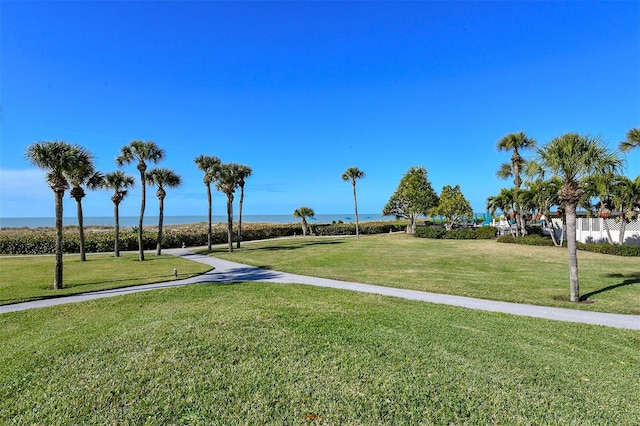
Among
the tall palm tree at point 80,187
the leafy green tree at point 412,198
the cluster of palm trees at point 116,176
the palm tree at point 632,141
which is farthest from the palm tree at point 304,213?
the palm tree at point 632,141

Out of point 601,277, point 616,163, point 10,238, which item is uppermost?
point 616,163

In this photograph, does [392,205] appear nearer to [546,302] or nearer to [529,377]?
[546,302]

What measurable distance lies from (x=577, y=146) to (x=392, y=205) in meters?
36.1

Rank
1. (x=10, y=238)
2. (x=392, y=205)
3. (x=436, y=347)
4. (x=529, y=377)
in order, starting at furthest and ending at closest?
(x=392, y=205), (x=10, y=238), (x=436, y=347), (x=529, y=377)

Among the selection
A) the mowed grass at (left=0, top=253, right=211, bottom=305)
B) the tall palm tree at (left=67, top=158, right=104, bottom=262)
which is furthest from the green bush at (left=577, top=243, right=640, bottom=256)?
the tall palm tree at (left=67, top=158, right=104, bottom=262)

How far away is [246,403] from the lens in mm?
4078

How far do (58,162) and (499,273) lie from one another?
19038 mm

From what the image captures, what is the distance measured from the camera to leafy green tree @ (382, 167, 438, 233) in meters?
43.5

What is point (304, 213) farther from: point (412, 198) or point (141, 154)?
point (141, 154)

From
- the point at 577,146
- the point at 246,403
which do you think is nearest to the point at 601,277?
the point at 577,146

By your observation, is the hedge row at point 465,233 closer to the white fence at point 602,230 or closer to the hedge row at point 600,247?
the hedge row at point 600,247

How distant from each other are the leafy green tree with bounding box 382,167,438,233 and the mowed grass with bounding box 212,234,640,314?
19680 millimetres

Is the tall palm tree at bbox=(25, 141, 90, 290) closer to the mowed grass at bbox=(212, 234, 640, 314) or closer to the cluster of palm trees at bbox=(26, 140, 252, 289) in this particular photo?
the cluster of palm trees at bbox=(26, 140, 252, 289)

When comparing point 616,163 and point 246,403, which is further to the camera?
point 616,163
